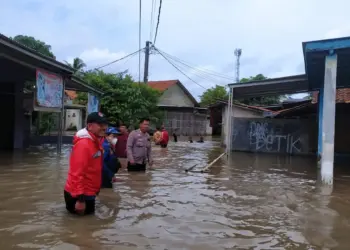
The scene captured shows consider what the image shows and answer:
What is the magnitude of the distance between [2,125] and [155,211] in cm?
1340

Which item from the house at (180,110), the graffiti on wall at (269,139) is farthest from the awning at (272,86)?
the house at (180,110)

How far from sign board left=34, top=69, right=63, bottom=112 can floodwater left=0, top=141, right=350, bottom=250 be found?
3494 mm

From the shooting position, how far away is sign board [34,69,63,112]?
43.4 ft

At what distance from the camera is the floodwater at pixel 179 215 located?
16.0 feet

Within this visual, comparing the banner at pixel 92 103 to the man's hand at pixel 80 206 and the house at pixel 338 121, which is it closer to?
the house at pixel 338 121

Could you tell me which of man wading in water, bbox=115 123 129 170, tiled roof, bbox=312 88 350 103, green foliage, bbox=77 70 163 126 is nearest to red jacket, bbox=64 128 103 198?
man wading in water, bbox=115 123 129 170

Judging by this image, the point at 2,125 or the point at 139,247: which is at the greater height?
the point at 2,125

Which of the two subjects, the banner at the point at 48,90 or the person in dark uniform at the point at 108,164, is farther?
the banner at the point at 48,90

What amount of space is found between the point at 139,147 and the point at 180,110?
115 feet

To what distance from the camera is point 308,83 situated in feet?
54.0

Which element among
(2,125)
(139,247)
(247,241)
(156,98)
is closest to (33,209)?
Result: (139,247)

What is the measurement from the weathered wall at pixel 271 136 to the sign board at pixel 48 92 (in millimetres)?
10566

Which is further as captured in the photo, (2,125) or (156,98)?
(156,98)

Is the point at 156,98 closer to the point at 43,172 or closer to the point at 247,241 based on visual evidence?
the point at 43,172
